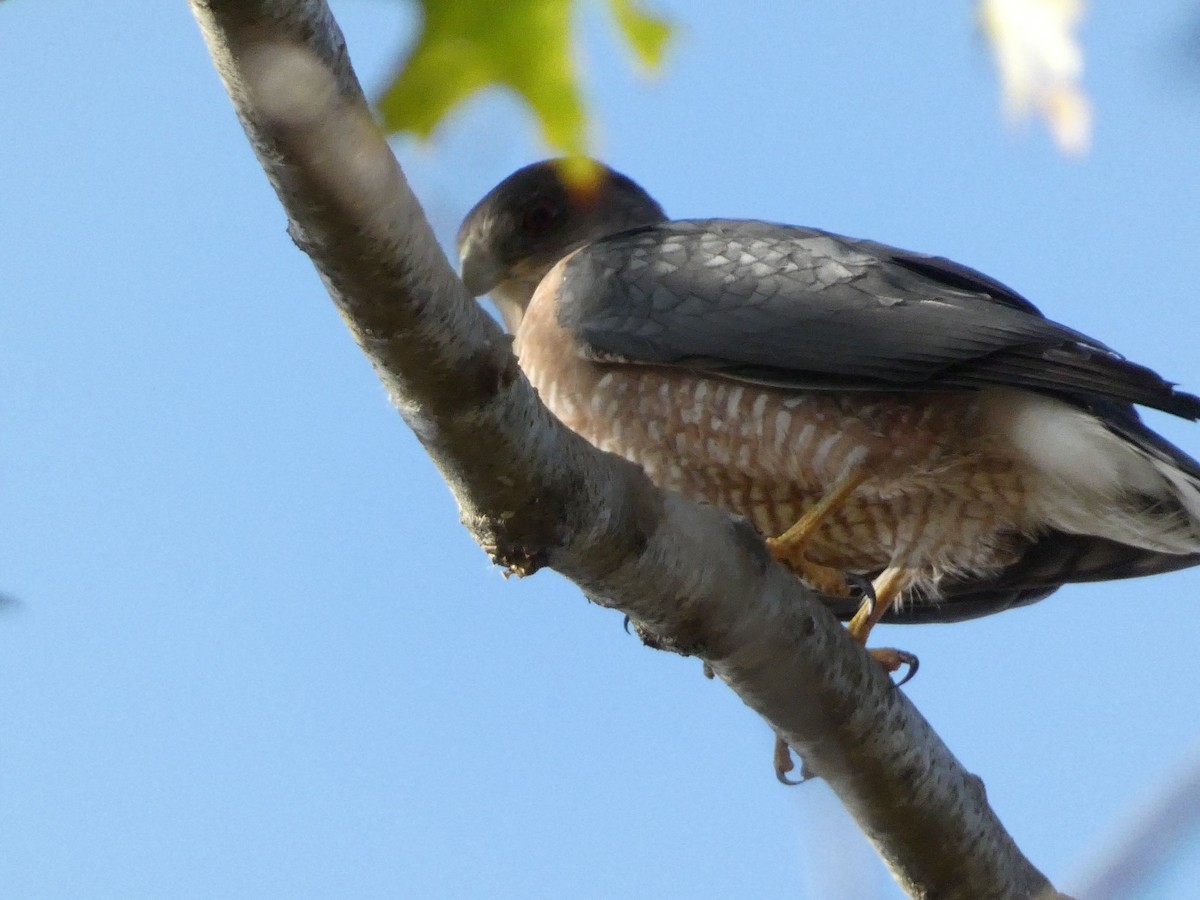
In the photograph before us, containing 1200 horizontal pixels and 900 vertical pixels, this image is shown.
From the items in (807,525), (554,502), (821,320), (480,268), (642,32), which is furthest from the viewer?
(480,268)

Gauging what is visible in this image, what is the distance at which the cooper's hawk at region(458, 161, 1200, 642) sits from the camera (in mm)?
4840

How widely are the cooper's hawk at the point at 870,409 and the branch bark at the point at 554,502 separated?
0.96m

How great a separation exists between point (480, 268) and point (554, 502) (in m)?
3.54

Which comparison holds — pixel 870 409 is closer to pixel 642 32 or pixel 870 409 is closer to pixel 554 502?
pixel 554 502

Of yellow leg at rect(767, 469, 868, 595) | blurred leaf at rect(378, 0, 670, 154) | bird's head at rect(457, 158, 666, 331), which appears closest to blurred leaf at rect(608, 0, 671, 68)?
blurred leaf at rect(378, 0, 670, 154)

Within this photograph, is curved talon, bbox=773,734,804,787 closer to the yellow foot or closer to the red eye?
the yellow foot

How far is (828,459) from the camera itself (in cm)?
493

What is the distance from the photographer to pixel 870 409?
16.2 feet

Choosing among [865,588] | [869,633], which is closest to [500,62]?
[865,588]

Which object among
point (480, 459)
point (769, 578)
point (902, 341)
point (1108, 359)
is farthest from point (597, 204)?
point (480, 459)

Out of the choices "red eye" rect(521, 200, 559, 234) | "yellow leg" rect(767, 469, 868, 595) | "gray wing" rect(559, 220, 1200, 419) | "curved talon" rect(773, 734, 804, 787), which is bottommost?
"curved talon" rect(773, 734, 804, 787)

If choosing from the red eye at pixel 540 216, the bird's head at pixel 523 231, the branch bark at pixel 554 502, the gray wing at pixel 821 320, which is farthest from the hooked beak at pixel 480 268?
the branch bark at pixel 554 502

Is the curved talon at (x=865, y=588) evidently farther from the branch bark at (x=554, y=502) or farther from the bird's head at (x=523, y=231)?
the bird's head at (x=523, y=231)

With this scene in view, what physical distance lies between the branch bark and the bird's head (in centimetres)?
304
